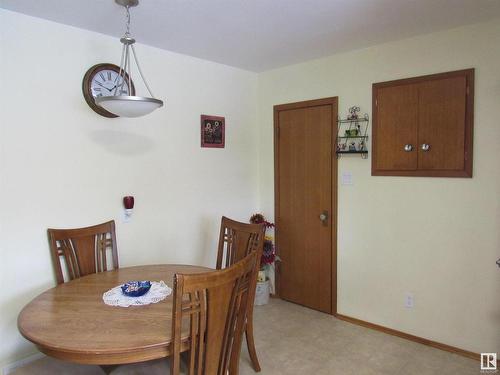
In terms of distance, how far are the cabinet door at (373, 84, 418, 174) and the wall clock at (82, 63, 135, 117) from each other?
6.50 feet

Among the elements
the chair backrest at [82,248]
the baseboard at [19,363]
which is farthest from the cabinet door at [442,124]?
the baseboard at [19,363]

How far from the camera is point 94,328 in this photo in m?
1.62

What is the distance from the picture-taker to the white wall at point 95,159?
232 cm

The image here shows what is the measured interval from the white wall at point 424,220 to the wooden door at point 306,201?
11cm

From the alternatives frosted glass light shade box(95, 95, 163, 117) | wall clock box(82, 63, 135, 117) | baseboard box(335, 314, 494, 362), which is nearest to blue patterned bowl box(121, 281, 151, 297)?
frosted glass light shade box(95, 95, 163, 117)

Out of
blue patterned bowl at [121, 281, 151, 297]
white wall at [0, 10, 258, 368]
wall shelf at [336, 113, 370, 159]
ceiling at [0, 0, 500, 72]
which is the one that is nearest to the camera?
blue patterned bowl at [121, 281, 151, 297]

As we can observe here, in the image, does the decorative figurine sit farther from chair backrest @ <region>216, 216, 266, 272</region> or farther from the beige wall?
chair backrest @ <region>216, 216, 266, 272</region>

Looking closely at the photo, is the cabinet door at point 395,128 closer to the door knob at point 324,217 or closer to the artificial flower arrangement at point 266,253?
the door knob at point 324,217

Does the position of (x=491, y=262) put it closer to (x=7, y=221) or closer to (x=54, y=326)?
(x=54, y=326)

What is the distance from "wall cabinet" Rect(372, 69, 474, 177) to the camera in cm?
256

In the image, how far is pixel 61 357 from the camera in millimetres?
1503

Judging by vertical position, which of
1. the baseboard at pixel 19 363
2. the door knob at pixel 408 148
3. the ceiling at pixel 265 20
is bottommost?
the baseboard at pixel 19 363

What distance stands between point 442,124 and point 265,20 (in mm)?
1473

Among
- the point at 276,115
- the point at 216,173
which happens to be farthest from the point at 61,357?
the point at 276,115
